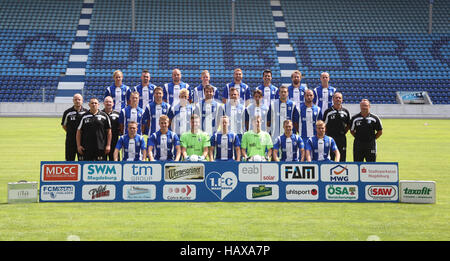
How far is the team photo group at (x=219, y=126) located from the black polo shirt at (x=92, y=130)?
2cm

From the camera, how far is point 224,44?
4275cm

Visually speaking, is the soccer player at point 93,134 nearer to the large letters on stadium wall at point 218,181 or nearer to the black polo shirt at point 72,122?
the black polo shirt at point 72,122

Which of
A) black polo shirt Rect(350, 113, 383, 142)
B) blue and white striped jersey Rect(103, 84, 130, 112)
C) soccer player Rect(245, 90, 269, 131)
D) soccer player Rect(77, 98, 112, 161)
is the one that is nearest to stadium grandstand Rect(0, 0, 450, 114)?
blue and white striped jersey Rect(103, 84, 130, 112)

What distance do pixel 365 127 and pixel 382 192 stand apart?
6.66 ft

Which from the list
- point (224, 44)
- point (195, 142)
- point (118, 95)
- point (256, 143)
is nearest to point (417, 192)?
point (256, 143)

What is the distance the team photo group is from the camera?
10805mm

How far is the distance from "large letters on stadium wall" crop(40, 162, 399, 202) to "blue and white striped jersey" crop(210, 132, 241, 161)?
1.68 meters

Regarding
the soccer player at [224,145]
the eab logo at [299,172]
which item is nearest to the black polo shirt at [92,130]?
the soccer player at [224,145]

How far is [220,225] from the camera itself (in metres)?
7.83

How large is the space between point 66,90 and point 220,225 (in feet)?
106

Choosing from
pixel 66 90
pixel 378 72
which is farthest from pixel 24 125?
pixel 378 72

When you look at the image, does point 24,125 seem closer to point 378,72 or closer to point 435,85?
point 378,72

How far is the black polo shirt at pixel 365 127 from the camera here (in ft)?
37.1

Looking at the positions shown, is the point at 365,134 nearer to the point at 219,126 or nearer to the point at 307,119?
the point at 307,119
